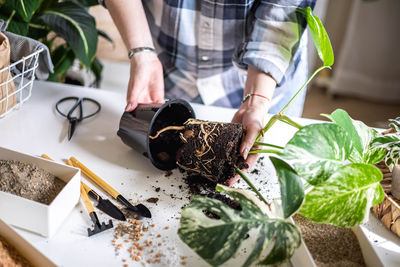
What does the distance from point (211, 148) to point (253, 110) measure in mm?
213

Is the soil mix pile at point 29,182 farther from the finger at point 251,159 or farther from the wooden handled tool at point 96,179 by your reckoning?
the finger at point 251,159

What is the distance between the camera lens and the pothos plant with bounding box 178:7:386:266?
0.59 meters

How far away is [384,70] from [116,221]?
8.62 feet

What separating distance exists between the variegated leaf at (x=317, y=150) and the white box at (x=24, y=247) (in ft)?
1.42

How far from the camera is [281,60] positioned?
103 cm

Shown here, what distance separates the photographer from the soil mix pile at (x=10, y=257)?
63 centimetres

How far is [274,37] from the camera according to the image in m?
1.04

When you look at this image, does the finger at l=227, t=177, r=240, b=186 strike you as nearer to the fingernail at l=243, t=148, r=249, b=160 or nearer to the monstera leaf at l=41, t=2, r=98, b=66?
the fingernail at l=243, t=148, r=249, b=160

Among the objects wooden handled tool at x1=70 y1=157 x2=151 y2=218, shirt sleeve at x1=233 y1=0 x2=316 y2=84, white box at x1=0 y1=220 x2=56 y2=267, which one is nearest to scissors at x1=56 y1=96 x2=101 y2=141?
wooden handled tool at x1=70 y1=157 x2=151 y2=218

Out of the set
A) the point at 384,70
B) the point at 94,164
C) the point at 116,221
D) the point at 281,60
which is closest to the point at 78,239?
the point at 116,221

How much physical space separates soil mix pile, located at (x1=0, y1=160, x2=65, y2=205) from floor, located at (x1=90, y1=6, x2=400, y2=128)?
1414mm

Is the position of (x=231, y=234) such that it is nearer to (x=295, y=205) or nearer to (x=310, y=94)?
A: (x=295, y=205)

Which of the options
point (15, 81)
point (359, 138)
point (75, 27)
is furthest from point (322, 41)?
point (75, 27)

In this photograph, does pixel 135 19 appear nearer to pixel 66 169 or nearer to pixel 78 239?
pixel 66 169
